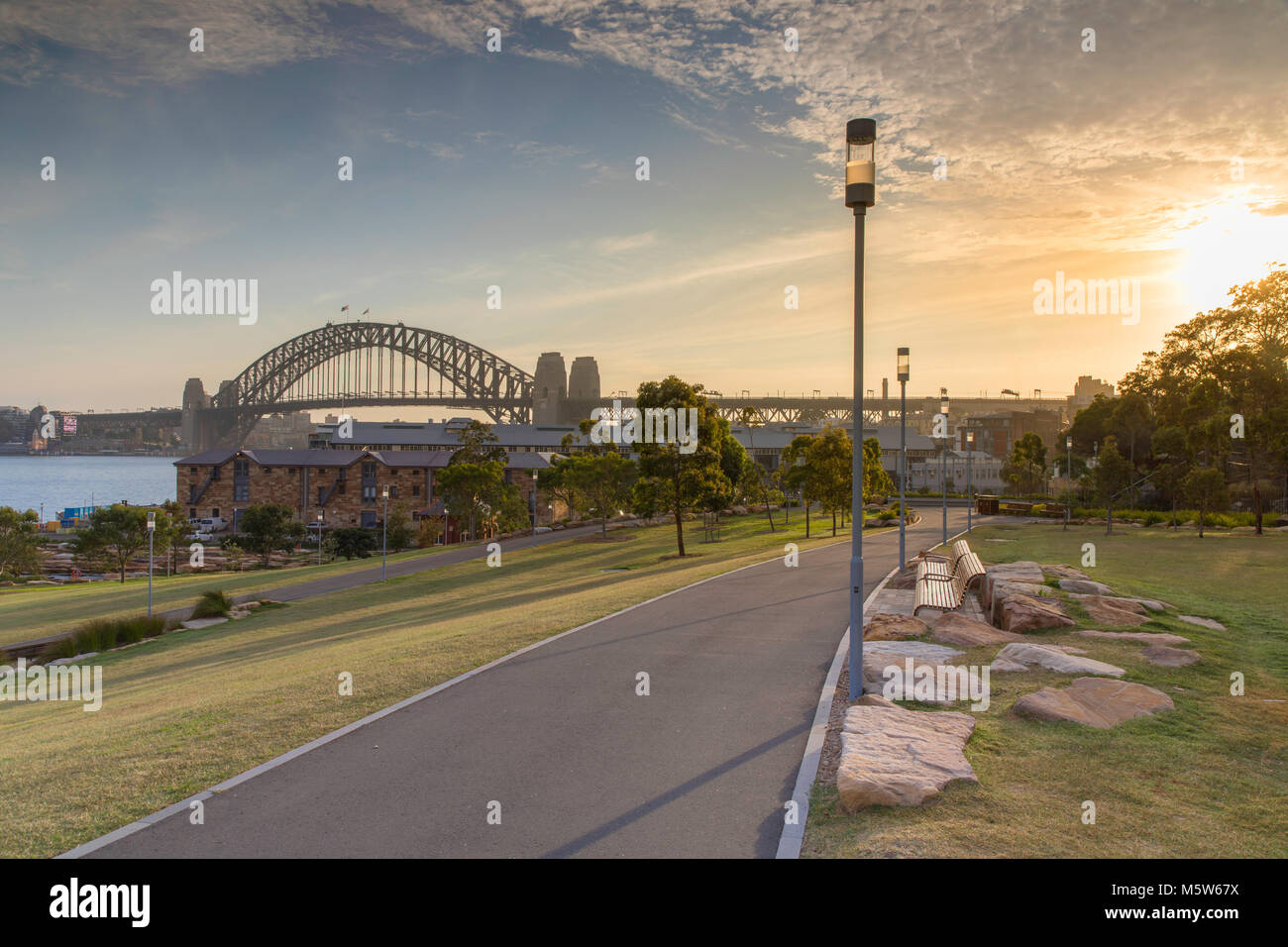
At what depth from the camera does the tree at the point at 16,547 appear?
4491cm

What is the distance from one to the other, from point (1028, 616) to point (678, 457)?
922 inches

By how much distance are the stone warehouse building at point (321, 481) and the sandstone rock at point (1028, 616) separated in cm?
7617

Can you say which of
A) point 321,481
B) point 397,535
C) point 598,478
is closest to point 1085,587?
point 598,478

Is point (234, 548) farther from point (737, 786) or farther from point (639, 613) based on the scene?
point (737, 786)

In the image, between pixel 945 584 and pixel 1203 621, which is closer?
pixel 1203 621

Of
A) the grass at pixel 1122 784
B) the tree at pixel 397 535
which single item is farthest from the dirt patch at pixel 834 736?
the tree at pixel 397 535

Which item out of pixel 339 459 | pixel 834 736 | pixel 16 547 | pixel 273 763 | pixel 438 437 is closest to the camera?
pixel 273 763

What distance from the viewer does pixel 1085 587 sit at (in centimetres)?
1677

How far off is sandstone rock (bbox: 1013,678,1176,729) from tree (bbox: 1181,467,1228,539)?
35245 mm

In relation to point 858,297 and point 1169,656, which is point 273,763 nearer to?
point 858,297

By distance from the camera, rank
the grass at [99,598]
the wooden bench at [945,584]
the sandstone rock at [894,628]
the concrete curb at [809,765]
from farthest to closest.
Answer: the grass at [99,598] → the wooden bench at [945,584] → the sandstone rock at [894,628] → the concrete curb at [809,765]

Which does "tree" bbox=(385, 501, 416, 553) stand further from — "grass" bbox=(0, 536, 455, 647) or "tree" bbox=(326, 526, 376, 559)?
"grass" bbox=(0, 536, 455, 647)

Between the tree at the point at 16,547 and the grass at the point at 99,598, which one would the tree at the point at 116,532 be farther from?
the grass at the point at 99,598

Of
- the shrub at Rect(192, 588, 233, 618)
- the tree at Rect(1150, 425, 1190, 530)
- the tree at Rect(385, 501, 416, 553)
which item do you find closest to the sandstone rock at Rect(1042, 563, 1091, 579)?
the shrub at Rect(192, 588, 233, 618)
